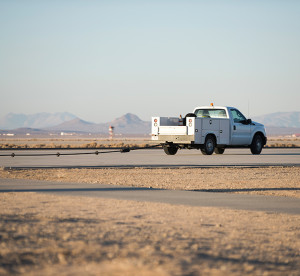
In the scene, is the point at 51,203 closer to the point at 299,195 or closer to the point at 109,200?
the point at 109,200

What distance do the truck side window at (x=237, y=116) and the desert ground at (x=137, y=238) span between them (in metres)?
17.8

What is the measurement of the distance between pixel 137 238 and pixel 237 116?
24953 millimetres

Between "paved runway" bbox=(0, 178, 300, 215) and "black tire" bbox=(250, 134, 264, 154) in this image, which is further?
"black tire" bbox=(250, 134, 264, 154)

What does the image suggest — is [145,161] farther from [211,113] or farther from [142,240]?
[142,240]

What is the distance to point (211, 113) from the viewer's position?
32.9m

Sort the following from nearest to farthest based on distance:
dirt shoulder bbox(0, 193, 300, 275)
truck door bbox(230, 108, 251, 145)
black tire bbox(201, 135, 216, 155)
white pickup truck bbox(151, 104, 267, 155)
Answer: dirt shoulder bbox(0, 193, 300, 275) < white pickup truck bbox(151, 104, 267, 155) < black tire bbox(201, 135, 216, 155) < truck door bbox(230, 108, 251, 145)

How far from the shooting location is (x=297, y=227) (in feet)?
33.5

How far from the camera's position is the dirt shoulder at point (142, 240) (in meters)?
7.01

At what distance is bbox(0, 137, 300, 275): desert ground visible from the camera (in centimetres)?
703

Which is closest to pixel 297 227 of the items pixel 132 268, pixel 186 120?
pixel 132 268

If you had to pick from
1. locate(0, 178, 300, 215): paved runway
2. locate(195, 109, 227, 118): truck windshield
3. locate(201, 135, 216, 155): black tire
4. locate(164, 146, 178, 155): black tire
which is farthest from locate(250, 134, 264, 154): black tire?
locate(0, 178, 300, 215): paved runway

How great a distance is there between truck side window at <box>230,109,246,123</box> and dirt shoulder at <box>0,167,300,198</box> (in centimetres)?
849

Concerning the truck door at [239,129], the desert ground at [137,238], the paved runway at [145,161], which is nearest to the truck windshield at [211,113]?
the truck door at [239,129]

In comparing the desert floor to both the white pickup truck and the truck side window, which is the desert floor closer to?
the white pickup truck
